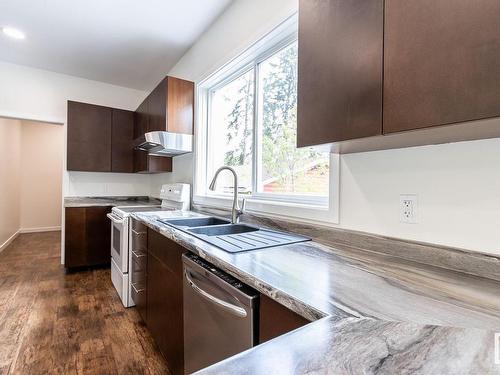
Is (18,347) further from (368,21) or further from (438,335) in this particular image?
(368,21)

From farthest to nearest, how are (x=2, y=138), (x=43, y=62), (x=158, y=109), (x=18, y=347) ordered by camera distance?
(x=2, y=138)
(x=43, y=62)
(x=158, y=109)
(x=18, y=347)

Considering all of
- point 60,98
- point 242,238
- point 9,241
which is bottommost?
point 9,241

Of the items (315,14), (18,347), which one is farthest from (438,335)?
(18,347)

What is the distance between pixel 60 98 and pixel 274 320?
425cm

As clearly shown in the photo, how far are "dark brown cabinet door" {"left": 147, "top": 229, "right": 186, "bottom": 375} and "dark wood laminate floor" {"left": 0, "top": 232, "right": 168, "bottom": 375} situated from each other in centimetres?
20

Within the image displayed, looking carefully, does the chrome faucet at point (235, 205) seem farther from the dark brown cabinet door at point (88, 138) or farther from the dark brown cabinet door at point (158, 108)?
the dark brown cabinet door at point (88, 138)

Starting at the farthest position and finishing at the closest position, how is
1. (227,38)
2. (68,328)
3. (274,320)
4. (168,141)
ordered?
1. (168,141)
2. (227,38)
3. (68,328)
4. (274,320)

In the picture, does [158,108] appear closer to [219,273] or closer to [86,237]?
[86,237]

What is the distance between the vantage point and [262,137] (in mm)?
2111

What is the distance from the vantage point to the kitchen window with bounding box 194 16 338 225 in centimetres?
170

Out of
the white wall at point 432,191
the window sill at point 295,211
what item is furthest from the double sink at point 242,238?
the white wall at point 432,191

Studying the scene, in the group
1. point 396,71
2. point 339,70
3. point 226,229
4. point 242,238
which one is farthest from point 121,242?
point 396,71

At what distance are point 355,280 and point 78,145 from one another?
150 inches

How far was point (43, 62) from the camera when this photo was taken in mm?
3369
